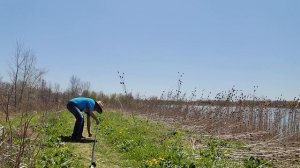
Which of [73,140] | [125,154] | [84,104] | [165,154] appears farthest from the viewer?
[84,104]

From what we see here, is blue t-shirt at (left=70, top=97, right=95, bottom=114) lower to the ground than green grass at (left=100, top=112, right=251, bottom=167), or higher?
higher

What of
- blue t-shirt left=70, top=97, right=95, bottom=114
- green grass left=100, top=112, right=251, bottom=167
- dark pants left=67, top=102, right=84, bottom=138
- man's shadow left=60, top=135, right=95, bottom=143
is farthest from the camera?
A: blue t-shirt left=70, top=97, right=95, bottom=114

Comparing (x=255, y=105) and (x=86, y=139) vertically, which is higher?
(x=255, y=105)

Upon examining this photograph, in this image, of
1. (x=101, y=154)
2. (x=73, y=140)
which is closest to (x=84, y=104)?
(x=73, y=140)

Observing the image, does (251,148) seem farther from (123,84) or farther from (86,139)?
(123,84)

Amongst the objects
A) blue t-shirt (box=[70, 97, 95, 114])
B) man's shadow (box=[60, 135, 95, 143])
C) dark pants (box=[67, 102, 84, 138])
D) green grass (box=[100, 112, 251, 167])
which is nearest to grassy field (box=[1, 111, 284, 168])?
green grass (box=[100, 112, 251, 167])

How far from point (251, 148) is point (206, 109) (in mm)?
10418

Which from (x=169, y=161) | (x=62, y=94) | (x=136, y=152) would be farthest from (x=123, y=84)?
(x=62, y=94)

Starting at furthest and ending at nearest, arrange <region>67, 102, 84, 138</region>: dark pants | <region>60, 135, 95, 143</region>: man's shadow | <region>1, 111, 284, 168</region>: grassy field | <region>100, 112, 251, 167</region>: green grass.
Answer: <region>67, 102, 84, 138</region>: dark pants, <region>60, 135, 95, 143</region>: man's shadow, <region>100, 112, 251, 167</region>: green grass, <region>1, 111, 284, 168</region>: grassy field

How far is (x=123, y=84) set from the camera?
16.2m

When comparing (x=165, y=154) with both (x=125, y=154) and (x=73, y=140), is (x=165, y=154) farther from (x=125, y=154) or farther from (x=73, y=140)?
(x=73, y=140)

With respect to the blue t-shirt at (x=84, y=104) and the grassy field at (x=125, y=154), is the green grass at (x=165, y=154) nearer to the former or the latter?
the grassy field at (x=125, y=154)

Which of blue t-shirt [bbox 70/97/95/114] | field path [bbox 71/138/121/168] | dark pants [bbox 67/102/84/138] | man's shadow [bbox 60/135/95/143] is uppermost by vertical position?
blue t-shirt [bbox 70/97/95/114]

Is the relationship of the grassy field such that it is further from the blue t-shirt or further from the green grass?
the blue t-shirt
